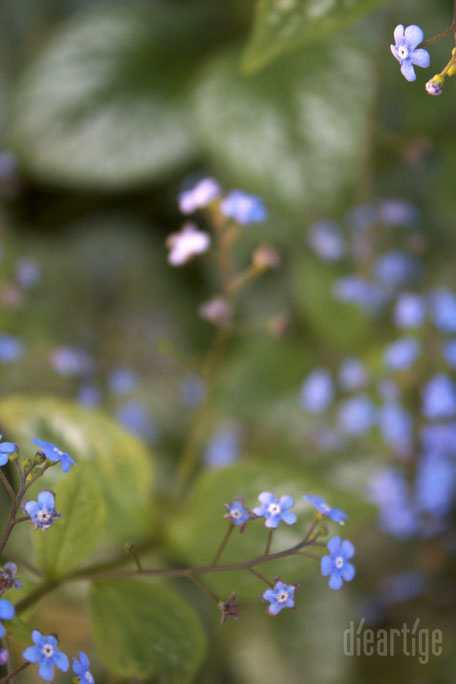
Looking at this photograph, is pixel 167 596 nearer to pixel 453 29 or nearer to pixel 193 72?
pixel 453 29

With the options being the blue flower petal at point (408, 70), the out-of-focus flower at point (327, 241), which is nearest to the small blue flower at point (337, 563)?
the blue flower petal at point (408, 70)

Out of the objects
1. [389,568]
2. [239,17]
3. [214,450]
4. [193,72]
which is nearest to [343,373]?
[214,450]

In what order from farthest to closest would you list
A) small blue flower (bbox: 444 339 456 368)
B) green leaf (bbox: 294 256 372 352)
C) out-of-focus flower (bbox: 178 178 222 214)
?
green leaf (bbox: 294 256 372 352) → small blue flower (bbox: 444 339 456 368) → out-of-focus flower (bbox: 178 178 222 214)

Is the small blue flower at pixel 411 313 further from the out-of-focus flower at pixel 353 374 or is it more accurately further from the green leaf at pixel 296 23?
the green leaf at pixel 296 23

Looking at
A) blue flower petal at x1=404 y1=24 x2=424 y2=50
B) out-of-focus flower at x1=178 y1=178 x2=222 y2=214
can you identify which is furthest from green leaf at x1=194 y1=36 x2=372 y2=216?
blue flower petal at x1=404 y1=24 x2=424 y2=50

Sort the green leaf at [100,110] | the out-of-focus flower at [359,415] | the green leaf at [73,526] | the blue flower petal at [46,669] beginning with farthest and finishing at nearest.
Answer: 1. the green leaf at [100,110]
2. the out-of-focus flower at [359,415]
3. the green leaf at [73,526]
4. the blue flower petal at [46,669]

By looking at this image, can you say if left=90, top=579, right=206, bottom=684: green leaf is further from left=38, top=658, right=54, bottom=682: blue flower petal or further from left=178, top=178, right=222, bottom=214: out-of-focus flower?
left=178, top=178, right=222, bottom=214: out-of-focus flower

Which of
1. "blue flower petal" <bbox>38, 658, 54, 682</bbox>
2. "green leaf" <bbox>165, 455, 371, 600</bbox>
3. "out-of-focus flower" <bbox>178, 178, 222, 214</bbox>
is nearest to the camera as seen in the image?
"blue flower petal" <bbox>38, 658, 54, 682</bbox>
